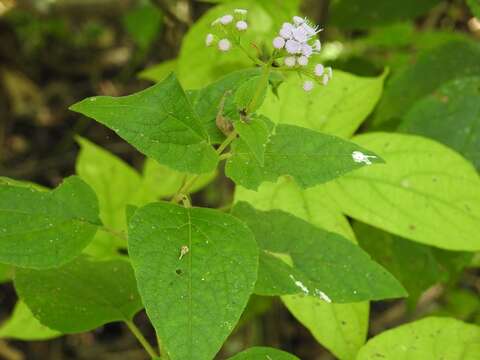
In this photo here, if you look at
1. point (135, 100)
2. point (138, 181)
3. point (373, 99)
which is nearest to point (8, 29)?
point (138, 181)

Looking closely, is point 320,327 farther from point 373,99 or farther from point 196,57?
point 196,57

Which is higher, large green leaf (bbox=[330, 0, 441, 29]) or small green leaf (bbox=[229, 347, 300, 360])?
large green leaf (bbox=[330, 0, 441, 29])

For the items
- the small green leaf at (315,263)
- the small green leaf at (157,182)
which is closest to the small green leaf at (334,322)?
the small green leaf at (315,263)

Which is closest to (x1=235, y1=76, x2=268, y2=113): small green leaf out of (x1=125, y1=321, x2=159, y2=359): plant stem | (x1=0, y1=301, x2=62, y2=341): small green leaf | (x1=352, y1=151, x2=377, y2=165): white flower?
(x1=352, y1=151, x2=377, y2=165): white flower

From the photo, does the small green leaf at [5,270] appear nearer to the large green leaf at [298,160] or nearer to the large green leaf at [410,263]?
the large green leaf at [298,160]

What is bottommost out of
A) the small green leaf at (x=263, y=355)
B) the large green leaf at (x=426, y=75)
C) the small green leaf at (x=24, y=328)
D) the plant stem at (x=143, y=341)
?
the small green leaf at (x=24, y=328)

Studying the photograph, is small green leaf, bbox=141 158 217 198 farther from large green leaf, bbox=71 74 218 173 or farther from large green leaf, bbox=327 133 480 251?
large green leaf, bbox=71 74 218 173

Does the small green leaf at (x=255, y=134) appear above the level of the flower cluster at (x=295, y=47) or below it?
below
